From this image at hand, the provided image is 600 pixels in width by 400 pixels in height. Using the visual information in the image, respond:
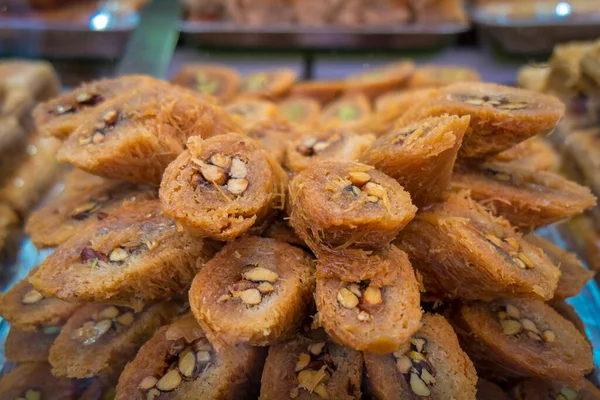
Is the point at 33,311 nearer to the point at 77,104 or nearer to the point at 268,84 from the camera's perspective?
the point at 77,104

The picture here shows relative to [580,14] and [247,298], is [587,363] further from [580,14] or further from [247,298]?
[580,14]

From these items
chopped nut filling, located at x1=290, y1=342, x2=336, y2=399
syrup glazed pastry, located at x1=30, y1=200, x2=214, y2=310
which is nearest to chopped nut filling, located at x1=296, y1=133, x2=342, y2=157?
syrup glazed pastry, located at x1=30, y1=200, x2=214, y2=310

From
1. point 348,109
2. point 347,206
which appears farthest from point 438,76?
point 347,206

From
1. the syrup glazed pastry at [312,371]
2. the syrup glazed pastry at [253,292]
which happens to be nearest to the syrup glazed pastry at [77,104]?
the syrup glazed pastry at [253,292]

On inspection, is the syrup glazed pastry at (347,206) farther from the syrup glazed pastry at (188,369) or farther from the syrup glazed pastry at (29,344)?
the syrup glazed pastry at (29,344)

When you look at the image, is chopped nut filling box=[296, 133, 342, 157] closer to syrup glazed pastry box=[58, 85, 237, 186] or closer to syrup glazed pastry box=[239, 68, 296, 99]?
syrup glazed pastry box=[58, 85, 237, 186]

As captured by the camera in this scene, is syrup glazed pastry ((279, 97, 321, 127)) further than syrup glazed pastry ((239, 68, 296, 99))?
No
